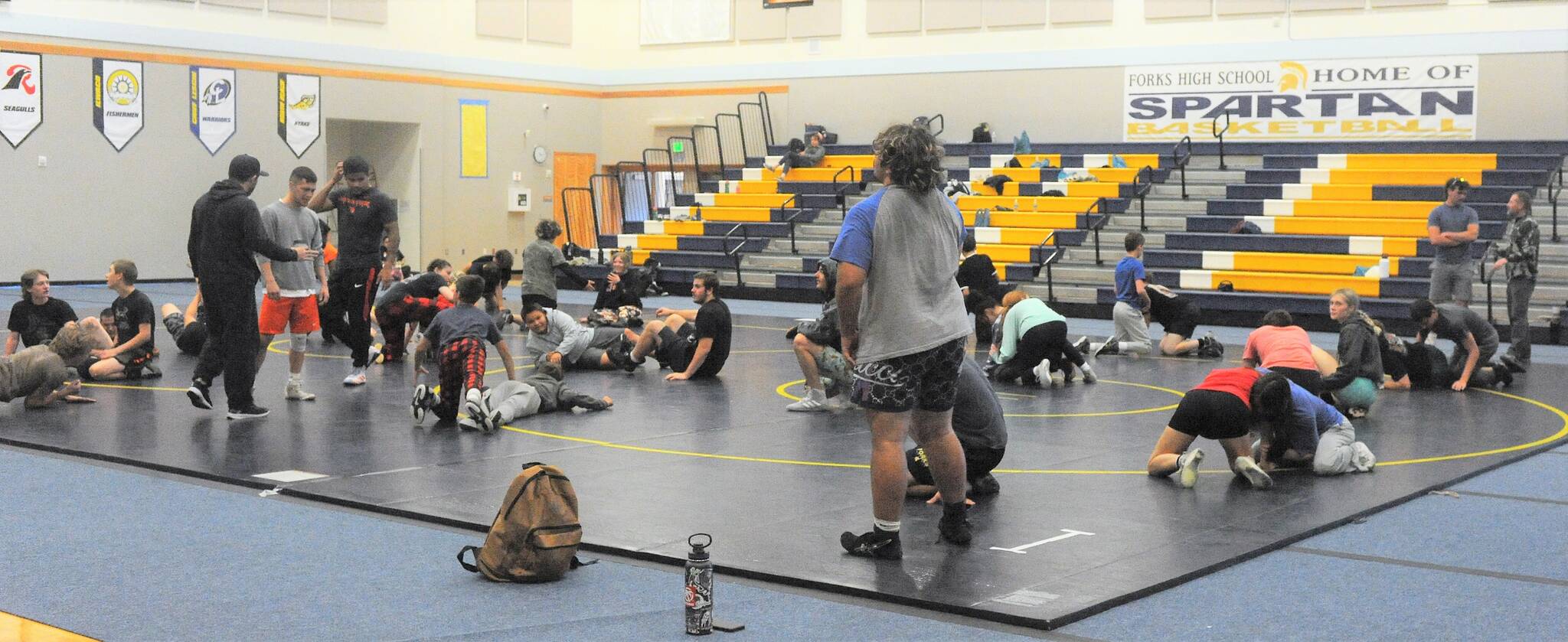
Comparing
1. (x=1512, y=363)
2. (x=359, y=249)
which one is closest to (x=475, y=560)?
(x=359, y=249)

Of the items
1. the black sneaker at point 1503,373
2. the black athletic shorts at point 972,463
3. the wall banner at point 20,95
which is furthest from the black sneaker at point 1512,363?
the wall banner at point 20,95

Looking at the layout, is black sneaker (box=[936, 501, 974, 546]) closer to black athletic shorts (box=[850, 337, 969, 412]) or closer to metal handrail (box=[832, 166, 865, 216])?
black athletic shorts (box=[850, 337, 969, 412])

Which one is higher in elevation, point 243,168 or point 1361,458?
point 243,168

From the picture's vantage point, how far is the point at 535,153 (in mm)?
28641

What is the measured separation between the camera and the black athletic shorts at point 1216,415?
7.38 metres

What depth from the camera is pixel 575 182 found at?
29.4 metres

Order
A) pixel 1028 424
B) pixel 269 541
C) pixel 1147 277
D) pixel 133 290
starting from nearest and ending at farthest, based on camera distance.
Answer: pixel 269 541 < pixel 1028 424 < pixel 133 290 < pixel 1147 277

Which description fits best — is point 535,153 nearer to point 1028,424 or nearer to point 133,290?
point 133,290

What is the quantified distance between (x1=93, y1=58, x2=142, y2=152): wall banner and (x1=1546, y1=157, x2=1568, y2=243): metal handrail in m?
20.4

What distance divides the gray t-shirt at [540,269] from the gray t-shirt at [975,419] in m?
7.92

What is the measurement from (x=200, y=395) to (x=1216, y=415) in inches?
250

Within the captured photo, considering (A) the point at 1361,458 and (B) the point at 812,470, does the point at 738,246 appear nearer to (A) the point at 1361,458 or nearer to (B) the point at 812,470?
(B) the point at 812,470

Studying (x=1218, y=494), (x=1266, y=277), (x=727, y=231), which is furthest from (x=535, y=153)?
(x=1218, y=494)

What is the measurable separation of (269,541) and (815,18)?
21929 millimetres
